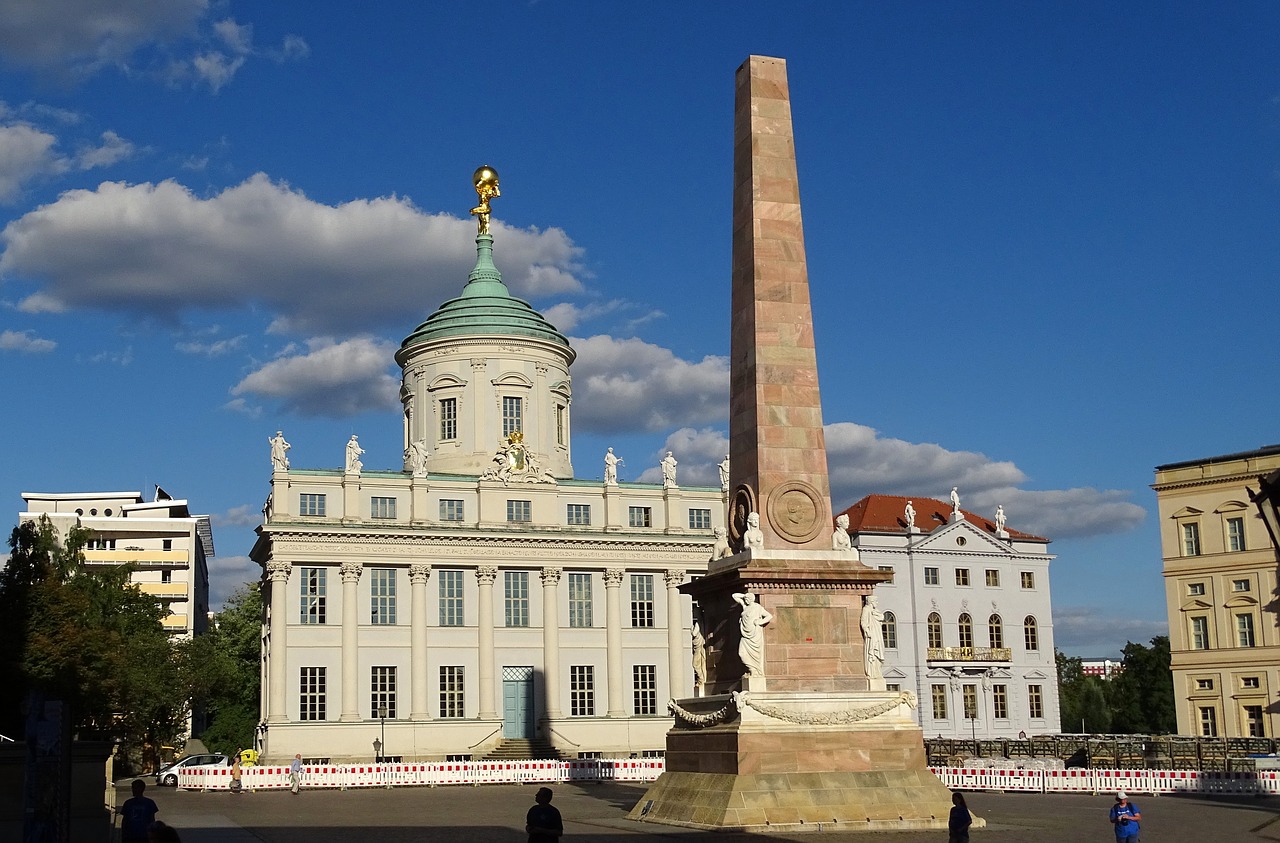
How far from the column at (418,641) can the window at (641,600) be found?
10.0 meters

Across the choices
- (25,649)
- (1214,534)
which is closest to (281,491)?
(25,649)

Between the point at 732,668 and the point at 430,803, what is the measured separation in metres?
15.3

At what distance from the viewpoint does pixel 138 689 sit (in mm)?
59969

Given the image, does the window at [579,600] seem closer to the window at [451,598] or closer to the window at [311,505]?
the window at [451,598]

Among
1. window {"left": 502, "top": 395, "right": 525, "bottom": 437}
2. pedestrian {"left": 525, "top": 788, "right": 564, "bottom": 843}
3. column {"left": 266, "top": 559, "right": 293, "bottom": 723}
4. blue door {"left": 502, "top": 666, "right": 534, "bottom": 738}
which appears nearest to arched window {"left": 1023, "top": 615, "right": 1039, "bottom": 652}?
blue door {"left": 502, "top": 666, "right": 534, "bottom": 738}

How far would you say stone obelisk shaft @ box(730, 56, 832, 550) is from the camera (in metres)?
27.6

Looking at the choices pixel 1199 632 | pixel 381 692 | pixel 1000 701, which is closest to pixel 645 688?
pixel 381 692

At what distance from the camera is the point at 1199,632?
69.9 metres

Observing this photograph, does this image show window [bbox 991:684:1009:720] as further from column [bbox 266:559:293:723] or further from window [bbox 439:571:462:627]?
column [bbox 266:559:293:723]

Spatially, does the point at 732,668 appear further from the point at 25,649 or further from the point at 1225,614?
the point at 1225,614

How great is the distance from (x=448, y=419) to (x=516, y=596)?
32.3 feet

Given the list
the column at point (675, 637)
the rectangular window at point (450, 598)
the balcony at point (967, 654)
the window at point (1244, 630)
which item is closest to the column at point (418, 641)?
the rectangular window at point (450, 598)

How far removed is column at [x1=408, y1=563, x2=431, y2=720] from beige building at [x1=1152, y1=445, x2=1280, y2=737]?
35637 millimetres

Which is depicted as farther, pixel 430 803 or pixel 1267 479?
pixel 430 803
